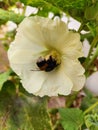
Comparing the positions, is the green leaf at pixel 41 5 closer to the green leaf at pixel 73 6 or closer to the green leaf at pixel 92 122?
the green leaf at pixel 73 6

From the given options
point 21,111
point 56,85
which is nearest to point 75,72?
point 56,85

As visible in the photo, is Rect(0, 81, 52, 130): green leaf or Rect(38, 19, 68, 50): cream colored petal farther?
Rect(0, 81, 52, 130): green leaf

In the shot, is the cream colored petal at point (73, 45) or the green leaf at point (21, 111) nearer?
the cream colored petal at point (73, 45)

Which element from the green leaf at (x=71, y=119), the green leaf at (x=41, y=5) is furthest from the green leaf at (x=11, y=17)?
the green leaf at (x=71, y=119)

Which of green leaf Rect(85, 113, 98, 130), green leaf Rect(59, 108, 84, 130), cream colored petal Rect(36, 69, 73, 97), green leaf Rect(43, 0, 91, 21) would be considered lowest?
green leaf Rect(59, 108, 84, 130)

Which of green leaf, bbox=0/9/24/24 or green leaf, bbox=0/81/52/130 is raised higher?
green leaf, bbox=0/9/24/24

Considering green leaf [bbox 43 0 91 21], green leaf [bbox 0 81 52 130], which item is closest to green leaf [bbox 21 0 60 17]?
green leaf [bbox 43 0 91 21]

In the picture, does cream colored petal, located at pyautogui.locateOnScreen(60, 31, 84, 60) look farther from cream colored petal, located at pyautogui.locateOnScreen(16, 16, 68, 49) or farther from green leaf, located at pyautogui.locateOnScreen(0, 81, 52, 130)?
green leaf, located at pyautogui.locateOnScreen(0, 81, 52, 130)

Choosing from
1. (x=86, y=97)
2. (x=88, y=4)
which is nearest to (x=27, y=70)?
(x=88, y=4)
